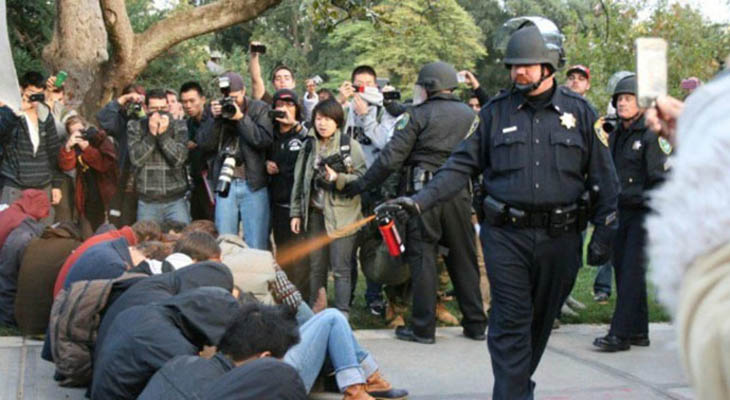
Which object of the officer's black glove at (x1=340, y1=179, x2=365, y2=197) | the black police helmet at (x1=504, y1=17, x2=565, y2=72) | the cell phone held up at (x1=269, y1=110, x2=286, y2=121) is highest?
the black police helmet at (x1=504, y1=17, x2=565, y2=72)

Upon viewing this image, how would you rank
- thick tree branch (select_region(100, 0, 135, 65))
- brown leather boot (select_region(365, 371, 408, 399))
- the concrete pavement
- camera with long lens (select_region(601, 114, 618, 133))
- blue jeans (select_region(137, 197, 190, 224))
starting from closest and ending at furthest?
brown leather boot (select_region(365, 371, 408, 399))
the concrete pavement
camera with long lens (select_region(601, 114, 618, 133))
blue jeans (select_region(137, 197, 190, 224))
thick tree branch (select_region(100, 0, 135, 65))

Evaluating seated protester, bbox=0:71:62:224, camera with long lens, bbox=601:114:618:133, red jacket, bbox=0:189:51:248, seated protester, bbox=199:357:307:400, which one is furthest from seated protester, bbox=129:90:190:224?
seated protester, bbox=199:357:307:400

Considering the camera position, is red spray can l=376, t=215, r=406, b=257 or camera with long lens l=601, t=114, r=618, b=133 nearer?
red spray can l=376, t=215, r=406, b=257

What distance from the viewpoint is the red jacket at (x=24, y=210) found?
8391mm

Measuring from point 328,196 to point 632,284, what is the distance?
2.60 m

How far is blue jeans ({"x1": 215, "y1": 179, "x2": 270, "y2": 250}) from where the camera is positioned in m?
9.16

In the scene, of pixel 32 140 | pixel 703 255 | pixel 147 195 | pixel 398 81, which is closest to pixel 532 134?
pixel 703 255

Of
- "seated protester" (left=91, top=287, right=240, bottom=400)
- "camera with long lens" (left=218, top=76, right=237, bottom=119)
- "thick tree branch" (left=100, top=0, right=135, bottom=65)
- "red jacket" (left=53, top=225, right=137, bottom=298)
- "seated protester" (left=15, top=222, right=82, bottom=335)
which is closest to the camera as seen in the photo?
"seated protester" (left=91, top=287, right=240, bottom=400)

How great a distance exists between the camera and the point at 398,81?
3900 centimetres

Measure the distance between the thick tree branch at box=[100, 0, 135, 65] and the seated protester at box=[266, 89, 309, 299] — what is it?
262 cm

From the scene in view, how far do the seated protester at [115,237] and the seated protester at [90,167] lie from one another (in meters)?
2.46

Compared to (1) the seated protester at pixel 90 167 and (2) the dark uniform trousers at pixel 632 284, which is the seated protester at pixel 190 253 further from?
(1) the seated protester at pixel 90 167

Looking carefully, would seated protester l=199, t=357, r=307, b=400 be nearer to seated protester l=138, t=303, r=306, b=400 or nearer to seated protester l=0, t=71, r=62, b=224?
seated protester l=138, t=303, r=306, b=400

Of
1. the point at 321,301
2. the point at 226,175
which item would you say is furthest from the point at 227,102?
the point at 321,301
